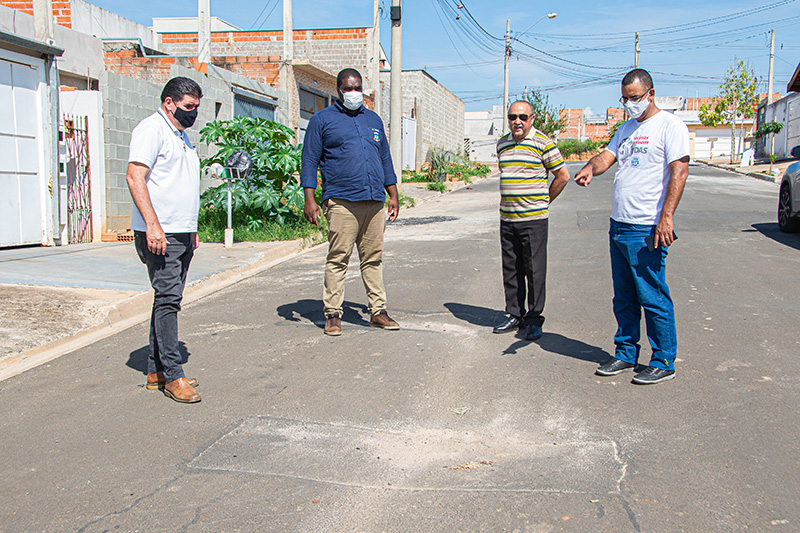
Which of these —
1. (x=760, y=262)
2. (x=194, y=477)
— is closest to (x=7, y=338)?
(x=194, y=477)

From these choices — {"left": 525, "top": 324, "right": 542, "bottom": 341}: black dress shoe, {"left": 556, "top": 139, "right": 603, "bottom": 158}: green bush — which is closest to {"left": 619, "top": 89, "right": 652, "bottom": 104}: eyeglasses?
{"left": 525, "top": 324, "right": 542, "bottom": 341}: black dress shoe

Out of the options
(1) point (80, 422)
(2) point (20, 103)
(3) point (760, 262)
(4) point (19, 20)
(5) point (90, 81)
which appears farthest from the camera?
(5) point (90, 81)

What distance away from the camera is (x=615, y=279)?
186 inches

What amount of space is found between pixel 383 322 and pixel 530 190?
1659 millimetres

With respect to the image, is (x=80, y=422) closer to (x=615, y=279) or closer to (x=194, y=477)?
(x=194, y=477)

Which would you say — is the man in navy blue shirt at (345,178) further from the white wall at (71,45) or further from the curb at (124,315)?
the white wall at (71,45)

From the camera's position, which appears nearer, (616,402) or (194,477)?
(194,477)

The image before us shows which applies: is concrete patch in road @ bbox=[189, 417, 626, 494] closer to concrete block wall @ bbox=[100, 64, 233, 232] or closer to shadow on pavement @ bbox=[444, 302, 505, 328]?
shadow on pavement @ bbox=[444, 302, 505, 328]

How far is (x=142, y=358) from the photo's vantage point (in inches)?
208

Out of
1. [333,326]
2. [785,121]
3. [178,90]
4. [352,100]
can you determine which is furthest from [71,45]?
[785,121]

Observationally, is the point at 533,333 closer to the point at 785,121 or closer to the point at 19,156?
the point at 19,156

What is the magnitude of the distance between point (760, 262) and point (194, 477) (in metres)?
7.95

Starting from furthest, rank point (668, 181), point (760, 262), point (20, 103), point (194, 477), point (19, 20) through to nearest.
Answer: point (19, 20) → point (20, 103) → point (760, 262) → point (668, 181) → point (194, 477)

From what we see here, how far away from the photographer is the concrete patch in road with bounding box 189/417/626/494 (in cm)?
316
